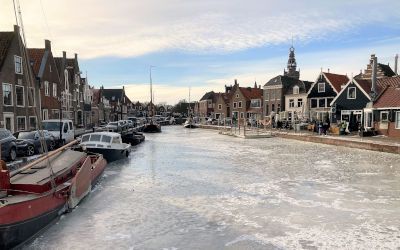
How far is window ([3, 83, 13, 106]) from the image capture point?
117 feet

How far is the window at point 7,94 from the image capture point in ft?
117

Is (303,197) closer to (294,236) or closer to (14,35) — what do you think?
(294,236)

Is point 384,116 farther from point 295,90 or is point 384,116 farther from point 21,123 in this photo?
point 21,123

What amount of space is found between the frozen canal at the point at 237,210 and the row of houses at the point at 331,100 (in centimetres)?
1913

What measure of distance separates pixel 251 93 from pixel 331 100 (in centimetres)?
3807

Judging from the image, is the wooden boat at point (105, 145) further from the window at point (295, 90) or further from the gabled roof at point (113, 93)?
the gabled roof at point (113, 93)

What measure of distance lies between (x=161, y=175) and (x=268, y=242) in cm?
1134

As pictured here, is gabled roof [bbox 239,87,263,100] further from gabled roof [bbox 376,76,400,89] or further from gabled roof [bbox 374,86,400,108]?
gabled roof [bbox 374,86,400,108]

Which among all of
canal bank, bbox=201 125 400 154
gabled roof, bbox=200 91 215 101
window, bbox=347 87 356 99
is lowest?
canal bank, bbox=201 125 400 154

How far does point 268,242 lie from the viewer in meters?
10.3

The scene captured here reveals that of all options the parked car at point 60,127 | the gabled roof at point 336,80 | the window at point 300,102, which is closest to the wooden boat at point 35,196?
the parked car at point 60,127

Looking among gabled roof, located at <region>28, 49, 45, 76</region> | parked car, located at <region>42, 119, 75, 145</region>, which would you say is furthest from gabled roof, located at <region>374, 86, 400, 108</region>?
gabled roof, located at <region>28, 49, 45, 76</region>

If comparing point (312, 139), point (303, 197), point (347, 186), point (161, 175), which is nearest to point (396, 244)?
point (303, 197)

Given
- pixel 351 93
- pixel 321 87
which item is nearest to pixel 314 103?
pixel 321 87
